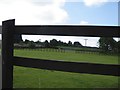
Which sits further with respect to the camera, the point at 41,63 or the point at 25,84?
the point at 25,84

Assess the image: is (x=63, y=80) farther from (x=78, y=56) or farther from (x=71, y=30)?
(x=71, y=30)

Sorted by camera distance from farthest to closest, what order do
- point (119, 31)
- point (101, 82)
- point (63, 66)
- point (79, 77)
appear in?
point (79, 77)
point (101, 82)
point (63, 66)
point (119, 31)

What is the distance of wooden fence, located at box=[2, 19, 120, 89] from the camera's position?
11.3 feet

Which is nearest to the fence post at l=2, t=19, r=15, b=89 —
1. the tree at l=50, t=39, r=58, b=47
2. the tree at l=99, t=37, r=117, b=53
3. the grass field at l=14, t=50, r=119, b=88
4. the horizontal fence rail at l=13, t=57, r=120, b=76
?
the horizontal fence rail at l=13, t=57, r=120, b=76

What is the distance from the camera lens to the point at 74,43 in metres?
4.14

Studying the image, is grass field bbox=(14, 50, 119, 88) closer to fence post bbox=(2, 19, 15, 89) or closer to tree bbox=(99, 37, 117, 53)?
tree bbox=(99, 37, 117, 53)

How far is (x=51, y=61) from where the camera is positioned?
12.3 feet

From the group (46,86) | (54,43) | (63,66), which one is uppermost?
(54,43)

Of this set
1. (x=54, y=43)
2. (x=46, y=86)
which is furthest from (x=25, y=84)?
(x=54, y=43)

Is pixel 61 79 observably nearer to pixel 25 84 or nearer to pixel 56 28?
pixel 25 84

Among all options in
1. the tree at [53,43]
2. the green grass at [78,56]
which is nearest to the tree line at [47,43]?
the tree at [53,43]

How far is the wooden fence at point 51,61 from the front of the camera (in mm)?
3432

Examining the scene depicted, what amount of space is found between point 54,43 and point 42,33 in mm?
326

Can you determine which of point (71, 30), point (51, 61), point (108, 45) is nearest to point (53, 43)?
point (51, 61)
